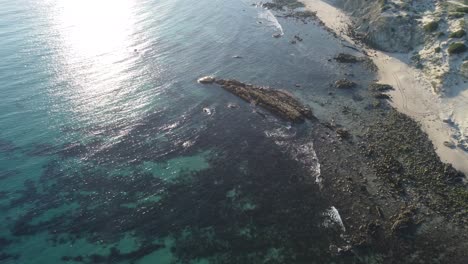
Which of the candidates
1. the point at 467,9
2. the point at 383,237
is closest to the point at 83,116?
the point at 383,237

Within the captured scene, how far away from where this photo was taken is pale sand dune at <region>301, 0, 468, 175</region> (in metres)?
57.4

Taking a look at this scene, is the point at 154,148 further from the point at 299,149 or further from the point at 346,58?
the point at 346,58

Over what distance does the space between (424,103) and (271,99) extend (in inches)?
1128

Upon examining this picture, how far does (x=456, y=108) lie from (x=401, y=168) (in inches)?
776

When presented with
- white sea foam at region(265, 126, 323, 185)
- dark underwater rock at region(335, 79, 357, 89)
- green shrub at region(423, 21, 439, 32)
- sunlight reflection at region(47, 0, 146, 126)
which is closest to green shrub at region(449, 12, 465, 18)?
green shrub at region(423, 21, 439, 32)

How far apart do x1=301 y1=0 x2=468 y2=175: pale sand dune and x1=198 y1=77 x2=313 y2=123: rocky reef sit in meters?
18.8

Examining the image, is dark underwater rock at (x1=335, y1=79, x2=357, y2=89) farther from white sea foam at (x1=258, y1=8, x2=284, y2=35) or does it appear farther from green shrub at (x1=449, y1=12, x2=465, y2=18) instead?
green shrub at (x1=449, y1=12, x2=465, y2=18)

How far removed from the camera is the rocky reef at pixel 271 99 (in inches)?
2574

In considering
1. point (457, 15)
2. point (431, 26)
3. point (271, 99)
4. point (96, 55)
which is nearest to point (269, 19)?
point (431, 26)

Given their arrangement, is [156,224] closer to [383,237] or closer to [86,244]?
[86,244]

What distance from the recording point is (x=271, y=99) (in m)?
69.0

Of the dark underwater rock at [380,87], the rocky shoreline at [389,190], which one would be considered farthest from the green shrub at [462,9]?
the rocky shoreline at [389,190]

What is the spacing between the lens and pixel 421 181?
52406mm

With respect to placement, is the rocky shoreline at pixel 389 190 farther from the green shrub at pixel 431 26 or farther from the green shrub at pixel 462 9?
the green shrub at pixel 462 9
